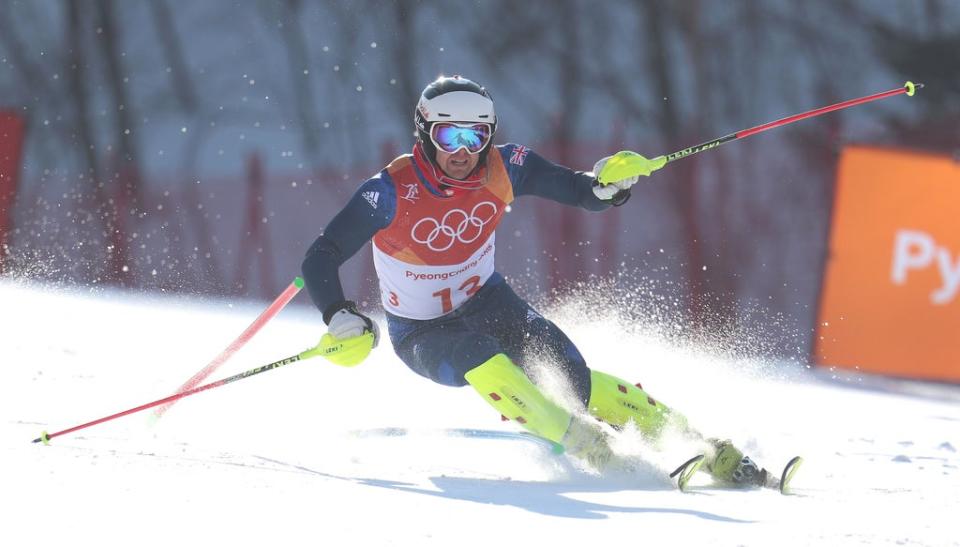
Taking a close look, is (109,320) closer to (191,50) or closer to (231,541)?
(191,50)

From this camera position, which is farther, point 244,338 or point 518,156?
point 244,338

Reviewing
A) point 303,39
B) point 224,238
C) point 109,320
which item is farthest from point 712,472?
point 303,39

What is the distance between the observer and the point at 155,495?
3072 mm

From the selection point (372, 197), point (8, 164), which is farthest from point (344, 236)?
point (8, 164)

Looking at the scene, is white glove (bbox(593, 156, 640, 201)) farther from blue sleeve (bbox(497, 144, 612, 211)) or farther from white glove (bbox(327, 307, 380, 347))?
white glove (bbox(327, 307, 380, 347))

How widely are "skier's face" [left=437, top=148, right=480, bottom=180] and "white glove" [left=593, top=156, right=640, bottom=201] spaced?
0.43 meters

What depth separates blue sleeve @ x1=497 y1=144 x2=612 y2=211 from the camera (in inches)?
174

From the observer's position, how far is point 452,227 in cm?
434

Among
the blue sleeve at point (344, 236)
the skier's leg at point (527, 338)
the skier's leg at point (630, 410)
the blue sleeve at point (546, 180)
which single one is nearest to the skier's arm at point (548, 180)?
the blue sleeve at point (546, 180)

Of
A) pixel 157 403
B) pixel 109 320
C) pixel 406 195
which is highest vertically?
pixel 406 195

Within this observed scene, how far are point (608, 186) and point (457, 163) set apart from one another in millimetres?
534

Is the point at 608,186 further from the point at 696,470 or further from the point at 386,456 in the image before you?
the point at 386,456

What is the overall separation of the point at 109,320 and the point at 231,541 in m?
5.71

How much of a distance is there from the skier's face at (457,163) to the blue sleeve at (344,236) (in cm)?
19
